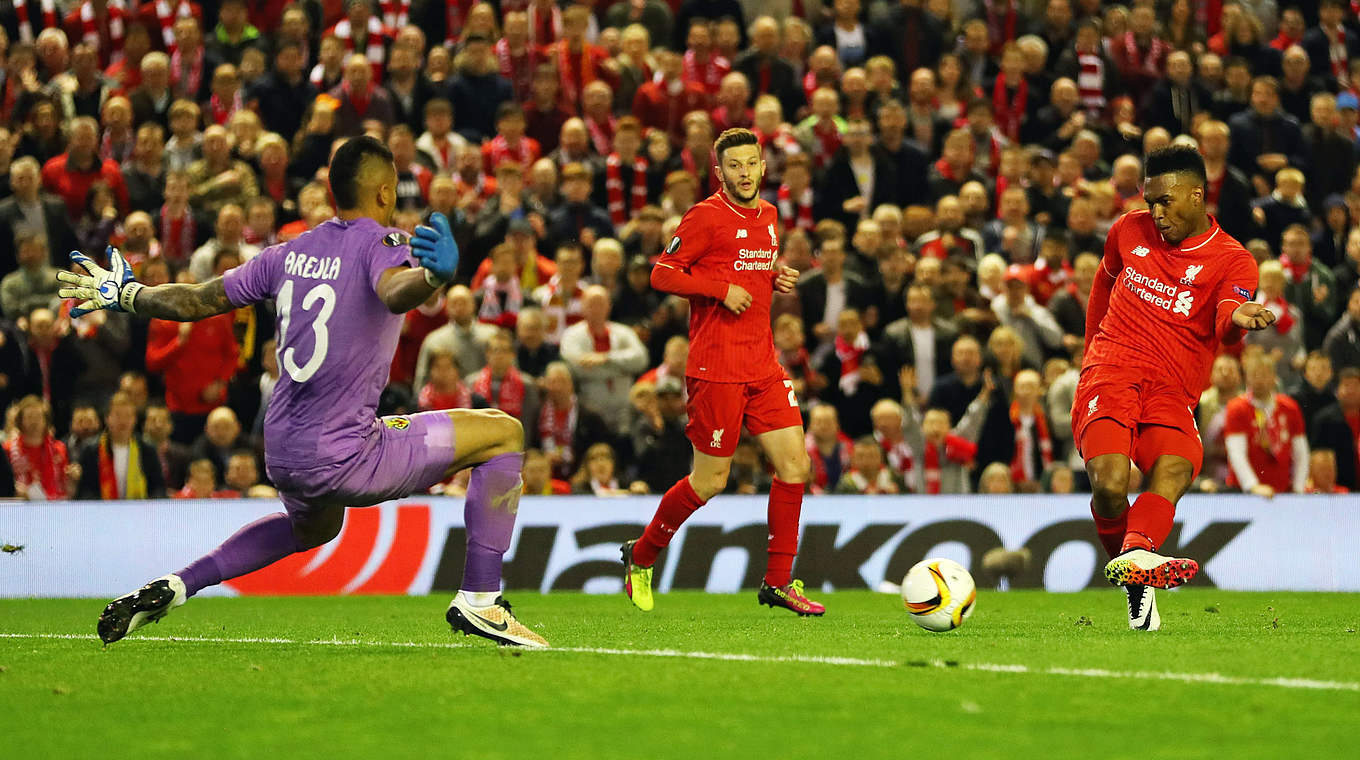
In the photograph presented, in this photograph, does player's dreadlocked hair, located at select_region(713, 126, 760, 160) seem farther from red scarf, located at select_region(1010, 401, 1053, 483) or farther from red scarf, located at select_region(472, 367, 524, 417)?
red scarf, located at select_region(1010, 401, 1053, 483)

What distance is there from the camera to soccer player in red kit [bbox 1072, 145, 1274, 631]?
8820mm

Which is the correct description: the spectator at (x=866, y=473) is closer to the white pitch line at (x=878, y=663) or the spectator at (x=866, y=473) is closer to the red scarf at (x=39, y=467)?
the red scarf at (x=39, y=467)

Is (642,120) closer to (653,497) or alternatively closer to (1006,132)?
(1006,132)

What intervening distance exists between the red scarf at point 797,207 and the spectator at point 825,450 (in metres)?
2.67

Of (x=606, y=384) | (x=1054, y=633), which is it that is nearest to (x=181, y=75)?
(x=606, y=384)

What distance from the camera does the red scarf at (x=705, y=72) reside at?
1861cm

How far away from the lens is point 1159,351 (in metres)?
8.98

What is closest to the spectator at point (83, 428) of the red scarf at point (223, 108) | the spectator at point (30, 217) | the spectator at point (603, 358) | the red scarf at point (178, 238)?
the red scarf at point (178, 238)


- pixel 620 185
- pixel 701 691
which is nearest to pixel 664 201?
pixel 620 185

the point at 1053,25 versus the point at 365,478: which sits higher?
the point at 1053,25

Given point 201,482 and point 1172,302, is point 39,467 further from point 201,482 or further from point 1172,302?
point 1172,302

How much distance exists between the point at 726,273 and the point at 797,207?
262 inches

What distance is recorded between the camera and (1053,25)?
1975cm

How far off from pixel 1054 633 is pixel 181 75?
1263 cm
